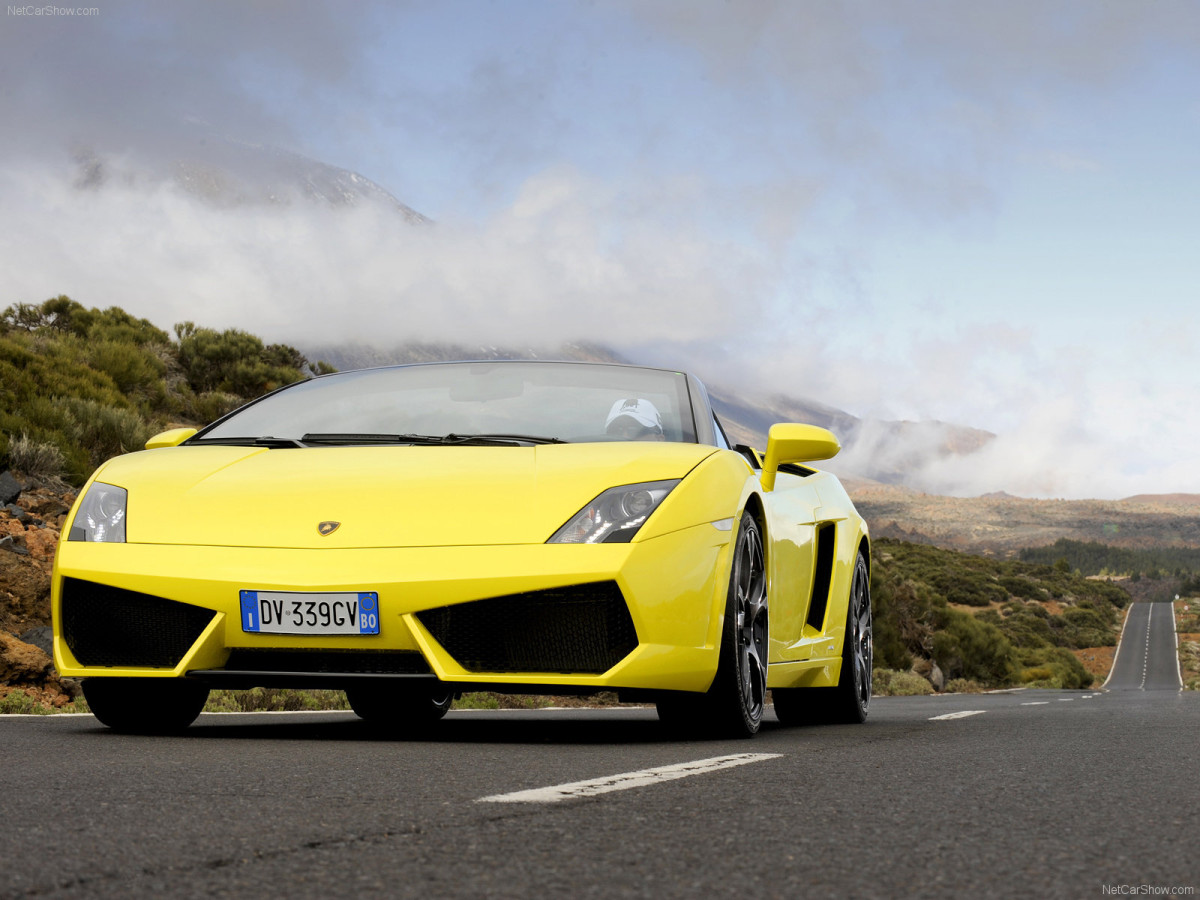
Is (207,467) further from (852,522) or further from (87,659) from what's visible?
(852,522)

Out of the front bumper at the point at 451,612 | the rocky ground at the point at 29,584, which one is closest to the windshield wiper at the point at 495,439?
the front bumper at the point at 451,612

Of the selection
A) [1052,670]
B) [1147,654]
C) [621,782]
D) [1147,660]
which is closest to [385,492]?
[621,782]

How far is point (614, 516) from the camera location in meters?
4.93

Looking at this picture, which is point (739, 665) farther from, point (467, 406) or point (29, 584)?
point (29, 584)

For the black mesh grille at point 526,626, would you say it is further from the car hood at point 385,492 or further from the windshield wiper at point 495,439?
the windshield wiper at point 495,439

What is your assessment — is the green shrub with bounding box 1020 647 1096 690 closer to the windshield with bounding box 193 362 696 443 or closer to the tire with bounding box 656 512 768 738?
the windshield with bounding box 193 362 696 443

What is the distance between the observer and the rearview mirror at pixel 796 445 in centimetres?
595

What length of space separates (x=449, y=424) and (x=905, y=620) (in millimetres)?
39299

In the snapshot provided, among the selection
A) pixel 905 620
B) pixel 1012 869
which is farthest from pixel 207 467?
pixel 905 620

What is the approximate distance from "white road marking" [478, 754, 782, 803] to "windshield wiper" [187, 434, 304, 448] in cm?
218

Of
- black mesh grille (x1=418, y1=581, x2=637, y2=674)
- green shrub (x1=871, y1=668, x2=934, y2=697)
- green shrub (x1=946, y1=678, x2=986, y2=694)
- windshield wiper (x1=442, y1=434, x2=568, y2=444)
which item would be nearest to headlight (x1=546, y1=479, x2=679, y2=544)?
black mesh grille (x1=418, y1=581, x2=637, y2=674)

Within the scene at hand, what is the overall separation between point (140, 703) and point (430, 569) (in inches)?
62.6

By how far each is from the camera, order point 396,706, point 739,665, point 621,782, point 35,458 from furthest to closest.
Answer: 1. point 35,458
2. point 396,706
3. point 739,665
4. point 621,782

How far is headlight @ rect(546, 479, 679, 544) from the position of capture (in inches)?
191
